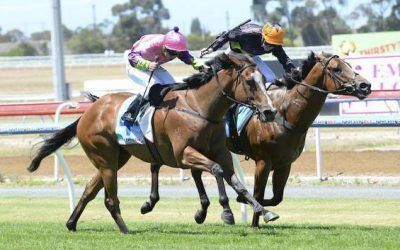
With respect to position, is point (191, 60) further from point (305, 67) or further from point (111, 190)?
point (111, 190)

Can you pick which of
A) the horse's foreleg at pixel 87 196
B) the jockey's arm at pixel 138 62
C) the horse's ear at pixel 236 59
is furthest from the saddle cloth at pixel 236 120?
the horse's foreleg at pixel 87 196

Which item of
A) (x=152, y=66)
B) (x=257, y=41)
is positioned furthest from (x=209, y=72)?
(x=257, y=41)

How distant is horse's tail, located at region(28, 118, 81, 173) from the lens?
1030cm

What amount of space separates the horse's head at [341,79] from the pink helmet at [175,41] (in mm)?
1356

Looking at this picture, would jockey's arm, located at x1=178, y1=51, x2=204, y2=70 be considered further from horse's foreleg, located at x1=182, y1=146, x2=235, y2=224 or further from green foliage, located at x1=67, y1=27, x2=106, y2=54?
green foliage, located at x1=67, y1=27, x2=106, y2=54

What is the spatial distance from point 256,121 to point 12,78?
50.3 m

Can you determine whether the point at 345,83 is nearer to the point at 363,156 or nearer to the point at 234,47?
the point at 234,47

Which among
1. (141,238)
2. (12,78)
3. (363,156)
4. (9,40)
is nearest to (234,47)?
(141,238)

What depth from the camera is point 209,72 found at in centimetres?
911

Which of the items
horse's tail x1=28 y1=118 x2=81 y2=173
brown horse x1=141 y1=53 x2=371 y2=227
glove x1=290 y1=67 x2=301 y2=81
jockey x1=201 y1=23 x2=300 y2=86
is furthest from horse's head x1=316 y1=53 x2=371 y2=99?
horse's tail x1=28 y1=118 x2=81 y2=173

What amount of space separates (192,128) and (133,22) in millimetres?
90494

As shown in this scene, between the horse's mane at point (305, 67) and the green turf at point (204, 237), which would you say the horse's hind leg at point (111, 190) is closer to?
the green turf at point (204, 237)

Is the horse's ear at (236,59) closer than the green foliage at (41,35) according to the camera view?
Yes

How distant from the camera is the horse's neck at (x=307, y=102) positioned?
31.0 ft
